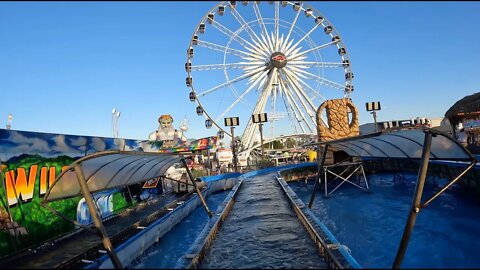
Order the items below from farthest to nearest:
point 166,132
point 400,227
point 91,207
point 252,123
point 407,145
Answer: point 252,123
point 166,132
point 400,227
point 407,145
point 91,207

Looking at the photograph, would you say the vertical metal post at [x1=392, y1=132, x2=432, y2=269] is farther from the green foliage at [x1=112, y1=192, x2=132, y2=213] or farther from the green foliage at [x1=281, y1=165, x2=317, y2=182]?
the green foliage at [x1=281, y1=165, x2=317, y2=182]

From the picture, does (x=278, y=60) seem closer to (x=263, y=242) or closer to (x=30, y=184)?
(x=30, y=184)

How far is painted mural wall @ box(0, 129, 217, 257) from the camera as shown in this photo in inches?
371

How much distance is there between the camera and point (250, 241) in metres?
9.02

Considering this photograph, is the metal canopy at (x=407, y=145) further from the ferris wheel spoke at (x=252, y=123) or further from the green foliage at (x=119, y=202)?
the ferris wheel spoke at (x=252, y=123)

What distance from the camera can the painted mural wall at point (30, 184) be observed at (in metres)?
9.42

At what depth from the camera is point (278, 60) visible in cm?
3728

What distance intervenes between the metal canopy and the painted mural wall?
9.31m

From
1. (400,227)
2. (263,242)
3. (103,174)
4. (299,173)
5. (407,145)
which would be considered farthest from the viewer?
(299,173)

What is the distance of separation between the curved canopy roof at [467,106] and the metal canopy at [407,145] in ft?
52.0

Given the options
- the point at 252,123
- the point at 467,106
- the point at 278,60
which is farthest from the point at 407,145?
the point at 252,123

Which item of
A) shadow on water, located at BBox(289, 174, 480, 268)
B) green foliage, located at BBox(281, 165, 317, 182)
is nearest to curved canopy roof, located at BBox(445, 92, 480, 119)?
shadow on water, located at BBox(289, 174, 480, 268)

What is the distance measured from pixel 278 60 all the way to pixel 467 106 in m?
18.9

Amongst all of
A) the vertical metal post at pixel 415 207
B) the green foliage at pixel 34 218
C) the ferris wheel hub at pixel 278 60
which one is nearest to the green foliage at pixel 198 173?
the ferris wheel hub at pixel 278 60
